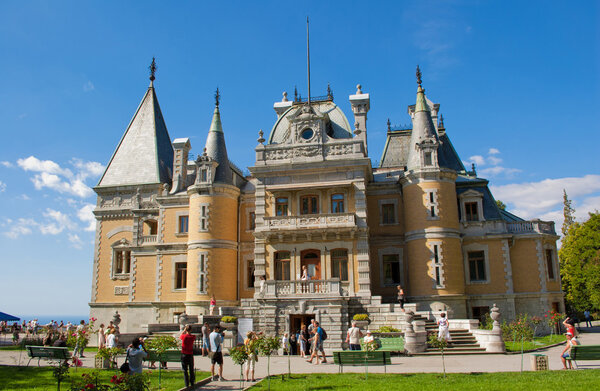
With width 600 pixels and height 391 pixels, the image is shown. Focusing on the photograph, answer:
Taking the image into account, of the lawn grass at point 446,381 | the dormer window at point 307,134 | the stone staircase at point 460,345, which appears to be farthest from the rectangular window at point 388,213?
the lawn grass at point 446,381

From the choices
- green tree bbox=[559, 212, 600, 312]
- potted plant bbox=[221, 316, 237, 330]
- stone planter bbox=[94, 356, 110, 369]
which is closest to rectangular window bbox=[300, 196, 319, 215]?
potted plant bbox=[221, 316, 237, 330]

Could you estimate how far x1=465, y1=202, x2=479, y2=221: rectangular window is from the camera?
32188 millimetres

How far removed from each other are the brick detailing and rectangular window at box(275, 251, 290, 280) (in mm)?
13562

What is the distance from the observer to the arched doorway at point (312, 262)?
30.6 meters

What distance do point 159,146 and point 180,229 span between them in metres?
9.02

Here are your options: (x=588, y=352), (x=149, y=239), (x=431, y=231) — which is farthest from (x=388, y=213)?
(x=588, y=352)

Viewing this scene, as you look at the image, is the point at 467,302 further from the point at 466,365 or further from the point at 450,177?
the point at 466,365

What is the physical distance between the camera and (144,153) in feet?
133

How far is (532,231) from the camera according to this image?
31359 millimetres

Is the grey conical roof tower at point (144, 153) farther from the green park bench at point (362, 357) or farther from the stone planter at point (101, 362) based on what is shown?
the green park bench at point (362, 357)

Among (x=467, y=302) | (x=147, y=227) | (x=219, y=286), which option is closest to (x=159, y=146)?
(x=147, y=227)

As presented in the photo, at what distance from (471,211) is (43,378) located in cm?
2597

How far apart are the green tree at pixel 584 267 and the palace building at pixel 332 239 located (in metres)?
11.2

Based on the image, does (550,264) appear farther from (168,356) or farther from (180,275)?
(168,356)
